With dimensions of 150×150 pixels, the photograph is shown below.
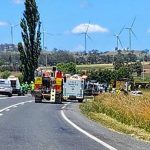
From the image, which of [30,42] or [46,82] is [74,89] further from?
[30,42]

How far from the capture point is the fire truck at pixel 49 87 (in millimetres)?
46812

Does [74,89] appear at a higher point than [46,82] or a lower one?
lower

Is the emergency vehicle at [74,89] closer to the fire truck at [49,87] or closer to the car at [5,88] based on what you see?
the fire truck at [49,87]

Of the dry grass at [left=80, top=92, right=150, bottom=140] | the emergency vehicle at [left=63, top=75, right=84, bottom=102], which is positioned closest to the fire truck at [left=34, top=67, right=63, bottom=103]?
the emergency vehicle at [left=63, top=75, right=84, bottom=102]

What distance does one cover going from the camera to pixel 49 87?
48000mm

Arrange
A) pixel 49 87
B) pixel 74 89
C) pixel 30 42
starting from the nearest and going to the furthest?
pixel 49 87
pixel 74 89
pixel 30 42

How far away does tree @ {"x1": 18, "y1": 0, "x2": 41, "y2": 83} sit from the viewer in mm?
80875

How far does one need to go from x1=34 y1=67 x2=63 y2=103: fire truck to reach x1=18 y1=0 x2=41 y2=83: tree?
32566 mm

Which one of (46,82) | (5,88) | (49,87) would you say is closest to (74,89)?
(49,87)

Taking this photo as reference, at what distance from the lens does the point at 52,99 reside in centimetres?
4734

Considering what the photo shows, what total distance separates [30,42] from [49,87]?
35.0m

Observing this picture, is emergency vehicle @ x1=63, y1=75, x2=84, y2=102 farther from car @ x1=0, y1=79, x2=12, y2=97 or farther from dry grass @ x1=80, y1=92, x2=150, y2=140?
dry grass @ x1=80, y1=92, x2=150, y2=140

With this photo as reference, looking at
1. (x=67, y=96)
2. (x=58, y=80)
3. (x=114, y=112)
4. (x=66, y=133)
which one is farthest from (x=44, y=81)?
(x=66, y=133)

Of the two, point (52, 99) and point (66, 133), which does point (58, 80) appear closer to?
point (52, 99)
